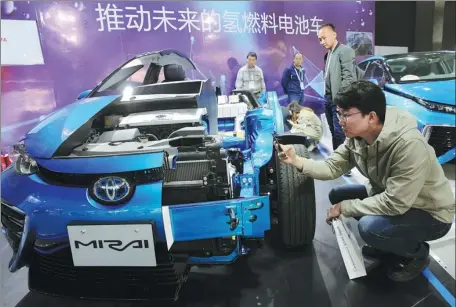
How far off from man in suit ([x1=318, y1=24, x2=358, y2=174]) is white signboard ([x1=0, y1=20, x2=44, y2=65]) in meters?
1.43

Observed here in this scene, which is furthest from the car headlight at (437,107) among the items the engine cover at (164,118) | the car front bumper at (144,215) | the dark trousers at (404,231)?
the engine cover at (164,118)

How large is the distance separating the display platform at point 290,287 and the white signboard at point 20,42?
1.13 m

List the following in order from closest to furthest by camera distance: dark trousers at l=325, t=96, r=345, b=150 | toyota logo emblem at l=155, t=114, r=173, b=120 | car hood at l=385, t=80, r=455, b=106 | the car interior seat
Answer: car hood at l=385, t=80, r=455, b=106 → dark trousers at l=325, t=96, r=345, b=150 → toyota logo emblem at l=155, t=114, r=173, b=120 → the car interior seat

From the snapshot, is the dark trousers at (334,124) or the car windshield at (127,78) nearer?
the dark trousers at (334,124)

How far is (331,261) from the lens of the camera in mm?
1773

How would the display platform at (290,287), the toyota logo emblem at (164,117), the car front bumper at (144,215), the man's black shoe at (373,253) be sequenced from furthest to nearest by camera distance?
the toyota logo emblem at (164,117) → the man's black shoe at (373,253) → the display platform at (290,287) → the car front bumper at (144,215)

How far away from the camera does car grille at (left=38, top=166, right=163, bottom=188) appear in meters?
1.34

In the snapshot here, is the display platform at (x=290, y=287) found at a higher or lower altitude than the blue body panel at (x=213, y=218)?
lower

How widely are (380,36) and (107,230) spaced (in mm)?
1504

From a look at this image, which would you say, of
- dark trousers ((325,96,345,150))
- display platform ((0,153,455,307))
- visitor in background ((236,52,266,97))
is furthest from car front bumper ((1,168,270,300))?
visitor in background ((236,52,266,97))

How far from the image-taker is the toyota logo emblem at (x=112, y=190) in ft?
4.27

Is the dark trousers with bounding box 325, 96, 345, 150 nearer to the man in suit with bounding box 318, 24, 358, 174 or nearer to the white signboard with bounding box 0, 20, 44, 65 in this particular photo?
the man in suit with bounding box 318, 24, 358, 174

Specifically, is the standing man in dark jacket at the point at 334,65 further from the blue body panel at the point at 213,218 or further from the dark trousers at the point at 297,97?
the blue body panel at the point at 213,218

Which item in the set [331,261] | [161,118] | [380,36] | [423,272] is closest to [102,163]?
[161,118]
